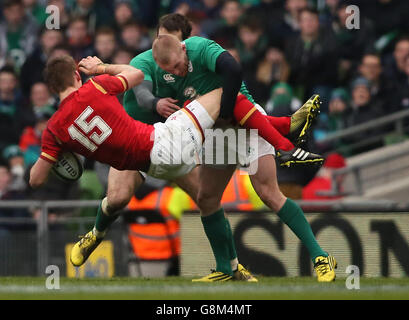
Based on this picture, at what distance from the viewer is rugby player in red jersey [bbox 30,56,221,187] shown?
7.36 m

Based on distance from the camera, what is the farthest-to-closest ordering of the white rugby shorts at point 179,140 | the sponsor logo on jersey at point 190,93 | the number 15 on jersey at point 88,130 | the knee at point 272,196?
the sponsor logo on jersey at point 190,93
the knee at point 272,196
the white rugby shorts at point 179,140
the number 15 on jersey at point 88,130

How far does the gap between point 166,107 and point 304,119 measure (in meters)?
1.03

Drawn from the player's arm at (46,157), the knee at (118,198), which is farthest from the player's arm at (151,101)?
the player's arm at (46,157)

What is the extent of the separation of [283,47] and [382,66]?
1166mm

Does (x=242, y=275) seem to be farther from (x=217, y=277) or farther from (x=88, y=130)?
(x=88, y=130)

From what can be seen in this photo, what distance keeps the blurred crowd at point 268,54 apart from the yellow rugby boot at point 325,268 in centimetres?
354

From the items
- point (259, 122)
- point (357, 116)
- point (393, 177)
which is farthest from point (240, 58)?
point (259, 122)

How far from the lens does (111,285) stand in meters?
7.71

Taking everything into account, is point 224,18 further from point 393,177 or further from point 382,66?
point 393,177

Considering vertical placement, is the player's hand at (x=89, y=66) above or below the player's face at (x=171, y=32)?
below

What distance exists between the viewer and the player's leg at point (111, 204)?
8.27m

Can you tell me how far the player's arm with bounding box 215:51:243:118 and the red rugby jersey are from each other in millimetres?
580

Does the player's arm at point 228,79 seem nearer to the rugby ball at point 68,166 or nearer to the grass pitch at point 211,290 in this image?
the rugby ball at point 68,166

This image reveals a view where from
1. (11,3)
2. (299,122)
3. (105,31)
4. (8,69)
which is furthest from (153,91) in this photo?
(11,3)
